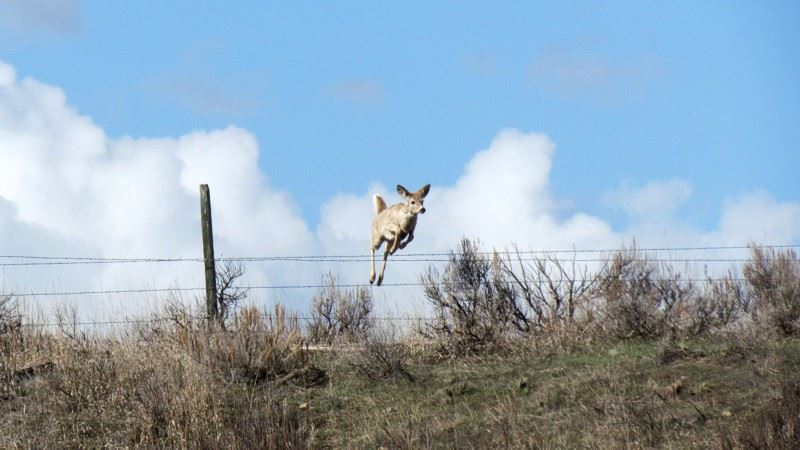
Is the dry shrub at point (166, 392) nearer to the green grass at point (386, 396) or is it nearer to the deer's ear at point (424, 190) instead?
the green grass at point (386, 396)

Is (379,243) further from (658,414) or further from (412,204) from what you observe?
(658,414)

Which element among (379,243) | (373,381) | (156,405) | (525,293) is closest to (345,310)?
(379,243)

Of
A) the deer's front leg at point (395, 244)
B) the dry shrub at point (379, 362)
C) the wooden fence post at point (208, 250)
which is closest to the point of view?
the dry shrub at point (379, 362)

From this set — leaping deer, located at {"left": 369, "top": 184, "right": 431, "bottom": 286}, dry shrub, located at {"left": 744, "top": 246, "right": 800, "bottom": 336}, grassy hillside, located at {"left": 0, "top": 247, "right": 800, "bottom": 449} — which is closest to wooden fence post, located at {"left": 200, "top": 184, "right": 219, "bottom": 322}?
grassy hillside, located at {"left": 0, "top": 247, "right": 800, "bottom": 449}

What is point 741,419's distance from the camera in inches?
436

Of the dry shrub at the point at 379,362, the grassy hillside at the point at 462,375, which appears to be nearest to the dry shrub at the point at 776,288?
the grassy hillside at the point at 462,375

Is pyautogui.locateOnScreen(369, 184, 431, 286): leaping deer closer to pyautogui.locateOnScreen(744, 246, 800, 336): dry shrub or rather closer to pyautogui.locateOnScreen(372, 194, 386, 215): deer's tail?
pyautogui.locateOnScreen(372, 194, 386, 215): deer's tail

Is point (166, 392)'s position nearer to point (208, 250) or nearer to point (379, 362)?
point (379, 362)

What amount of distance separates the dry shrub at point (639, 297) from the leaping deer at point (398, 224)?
4.04 metres

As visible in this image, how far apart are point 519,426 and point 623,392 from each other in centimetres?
134

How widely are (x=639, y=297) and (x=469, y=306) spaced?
2.48 meters

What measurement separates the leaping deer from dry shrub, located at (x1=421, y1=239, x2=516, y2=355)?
2.59 m

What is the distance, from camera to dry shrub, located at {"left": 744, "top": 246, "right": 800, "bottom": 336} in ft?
47.7

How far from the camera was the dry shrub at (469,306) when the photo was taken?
15.9 m
